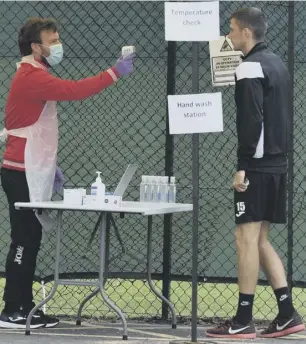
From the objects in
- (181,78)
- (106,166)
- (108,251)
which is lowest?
(108,251)

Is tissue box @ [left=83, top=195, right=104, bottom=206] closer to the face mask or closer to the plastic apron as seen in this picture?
the plastic apron

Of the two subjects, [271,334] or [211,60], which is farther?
[211,60]

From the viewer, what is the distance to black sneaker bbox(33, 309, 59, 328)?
7.58m

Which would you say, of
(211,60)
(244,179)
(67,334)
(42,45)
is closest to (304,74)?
(211,60)

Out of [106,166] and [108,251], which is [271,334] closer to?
[108,251]

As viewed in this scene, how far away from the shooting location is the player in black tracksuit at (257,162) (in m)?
7.07

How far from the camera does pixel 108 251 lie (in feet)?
25.9

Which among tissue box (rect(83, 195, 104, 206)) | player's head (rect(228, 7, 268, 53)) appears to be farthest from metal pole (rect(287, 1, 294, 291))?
tissue box (rect(83, 195, 104, 206))

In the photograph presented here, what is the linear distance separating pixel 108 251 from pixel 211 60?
4.88ft

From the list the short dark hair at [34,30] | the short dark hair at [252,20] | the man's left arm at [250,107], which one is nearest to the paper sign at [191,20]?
the man's left arm at [250,107]

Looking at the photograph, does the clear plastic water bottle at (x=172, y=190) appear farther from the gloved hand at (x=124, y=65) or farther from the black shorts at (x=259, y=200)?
the gloved hand at (x=124, y=65)

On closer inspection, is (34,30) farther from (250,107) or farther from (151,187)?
(250,107)

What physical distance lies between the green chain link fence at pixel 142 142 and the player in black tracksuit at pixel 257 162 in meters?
0.90

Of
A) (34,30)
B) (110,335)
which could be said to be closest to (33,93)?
(34,30)
